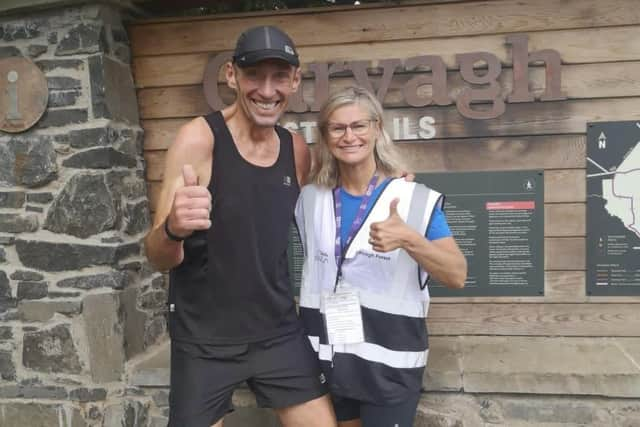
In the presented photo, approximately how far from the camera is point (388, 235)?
1791mm

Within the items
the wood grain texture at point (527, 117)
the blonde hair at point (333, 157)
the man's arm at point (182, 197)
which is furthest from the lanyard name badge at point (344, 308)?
the wood grain texture at point (527, 117)

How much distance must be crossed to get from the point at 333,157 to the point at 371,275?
1.61ft

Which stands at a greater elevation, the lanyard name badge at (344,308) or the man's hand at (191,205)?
the man's hand at (191,205)

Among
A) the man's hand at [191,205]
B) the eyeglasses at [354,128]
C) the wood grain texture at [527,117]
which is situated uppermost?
the wood grain texture at [527,117]

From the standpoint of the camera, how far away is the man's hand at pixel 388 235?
1788 millimetres

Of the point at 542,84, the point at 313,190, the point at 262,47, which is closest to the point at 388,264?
the point at 313,190

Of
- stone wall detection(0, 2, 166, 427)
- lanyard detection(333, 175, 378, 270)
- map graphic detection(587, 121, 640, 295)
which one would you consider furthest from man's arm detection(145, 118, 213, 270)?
map graphic detection(587, 121, 640, 295)

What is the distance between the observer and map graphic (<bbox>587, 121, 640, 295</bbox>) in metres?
2.85

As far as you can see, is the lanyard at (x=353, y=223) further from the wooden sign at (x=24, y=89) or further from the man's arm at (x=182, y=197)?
the wooden sign at (x=24, y=89)

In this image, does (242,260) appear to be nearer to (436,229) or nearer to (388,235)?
(388,235)

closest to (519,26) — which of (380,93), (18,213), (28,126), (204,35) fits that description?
(380,93)

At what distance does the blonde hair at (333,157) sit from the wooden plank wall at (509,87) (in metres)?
0.98

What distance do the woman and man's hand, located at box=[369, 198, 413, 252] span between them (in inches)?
2.6

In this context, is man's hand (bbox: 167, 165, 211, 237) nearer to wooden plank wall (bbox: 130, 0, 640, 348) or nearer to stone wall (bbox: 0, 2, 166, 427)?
stone wall (bbox: 0, 2, 166, 427)
